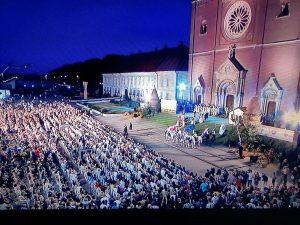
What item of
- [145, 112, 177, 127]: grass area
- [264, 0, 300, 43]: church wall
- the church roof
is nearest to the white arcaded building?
the church roof

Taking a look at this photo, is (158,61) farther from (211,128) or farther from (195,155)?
(195,155)

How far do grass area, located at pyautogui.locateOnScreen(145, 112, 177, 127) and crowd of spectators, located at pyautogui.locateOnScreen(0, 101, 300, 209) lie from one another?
11458 mm

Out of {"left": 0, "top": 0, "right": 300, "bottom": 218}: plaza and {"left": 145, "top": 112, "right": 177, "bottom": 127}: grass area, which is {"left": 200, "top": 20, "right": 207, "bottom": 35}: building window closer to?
{"left": 0, "top": 0, "right": 300, "bottom": 218}: plaza

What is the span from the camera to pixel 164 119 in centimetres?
3169

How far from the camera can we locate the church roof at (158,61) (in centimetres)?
4425

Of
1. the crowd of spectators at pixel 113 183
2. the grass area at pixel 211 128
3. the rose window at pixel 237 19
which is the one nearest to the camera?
the crowd of spectators at pixel 113 183

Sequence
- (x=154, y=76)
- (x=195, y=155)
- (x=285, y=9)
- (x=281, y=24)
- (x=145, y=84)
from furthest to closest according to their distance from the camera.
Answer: (x=145, y=84)
(x=154, y=76)
(x=281, y=24)
(x=285, y=9)
(x=195, y=155)

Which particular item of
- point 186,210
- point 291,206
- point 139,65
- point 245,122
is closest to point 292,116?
point 245,122

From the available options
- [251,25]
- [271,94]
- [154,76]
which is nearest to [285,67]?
[271,94]

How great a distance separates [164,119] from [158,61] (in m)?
21.0

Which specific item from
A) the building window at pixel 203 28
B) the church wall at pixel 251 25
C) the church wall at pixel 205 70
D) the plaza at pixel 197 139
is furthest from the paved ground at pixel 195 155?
the building window at pixel 203 28

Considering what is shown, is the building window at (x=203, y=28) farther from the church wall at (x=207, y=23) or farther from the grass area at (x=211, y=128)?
the grass area at (x=211, y=128)

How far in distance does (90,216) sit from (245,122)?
15.0 m

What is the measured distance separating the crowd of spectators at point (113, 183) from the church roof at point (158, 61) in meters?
27.9
